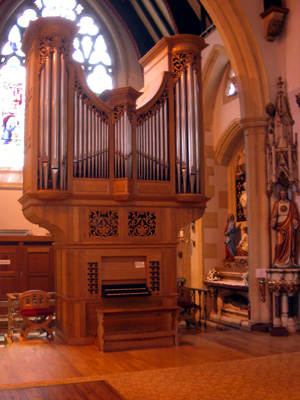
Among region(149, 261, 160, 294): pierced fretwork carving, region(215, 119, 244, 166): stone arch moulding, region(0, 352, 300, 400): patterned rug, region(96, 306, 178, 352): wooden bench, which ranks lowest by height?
region(0, 352, 300, 400): patterned rug

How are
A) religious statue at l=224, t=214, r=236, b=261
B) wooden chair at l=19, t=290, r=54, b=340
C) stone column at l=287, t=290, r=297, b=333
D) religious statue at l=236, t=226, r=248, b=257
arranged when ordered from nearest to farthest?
wooden chair at l=19, t=290, r=54, b=340 < stone column at l=287, t=290, r=297, b=333 < religious statue at l=236, t=226, r=248, b=257 < religious statue at l=224, t=214, r=236, b=261

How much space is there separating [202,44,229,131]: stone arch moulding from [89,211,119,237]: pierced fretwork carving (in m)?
5.63

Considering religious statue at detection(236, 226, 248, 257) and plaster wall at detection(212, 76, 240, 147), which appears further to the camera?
plaster wall at detection(212, 76, 240, 147)

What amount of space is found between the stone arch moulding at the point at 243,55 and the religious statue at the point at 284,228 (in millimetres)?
1628

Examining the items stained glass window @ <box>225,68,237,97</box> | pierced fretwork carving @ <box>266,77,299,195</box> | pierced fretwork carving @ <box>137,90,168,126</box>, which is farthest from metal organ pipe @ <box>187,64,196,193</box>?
stained glass window @ <box>225,68,237,97</box>

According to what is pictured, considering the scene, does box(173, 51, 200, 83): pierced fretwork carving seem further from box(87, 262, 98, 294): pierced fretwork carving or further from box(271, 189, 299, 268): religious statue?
box(87, 262, 98, 294): pierced fretwork carving

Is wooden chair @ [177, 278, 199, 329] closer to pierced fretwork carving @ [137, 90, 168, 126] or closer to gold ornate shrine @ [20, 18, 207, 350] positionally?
gold ornate shrine @ [20, 18, 207, 350]

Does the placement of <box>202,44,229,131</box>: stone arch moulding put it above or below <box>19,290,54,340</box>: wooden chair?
above

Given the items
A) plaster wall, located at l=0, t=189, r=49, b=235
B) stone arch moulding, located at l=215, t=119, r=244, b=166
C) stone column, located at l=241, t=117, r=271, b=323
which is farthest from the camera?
plaster wall, located at l=0, t=189, r=49, b=235

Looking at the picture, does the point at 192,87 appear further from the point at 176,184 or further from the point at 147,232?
the point at 147,232

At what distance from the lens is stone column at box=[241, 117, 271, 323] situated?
29.1 feet

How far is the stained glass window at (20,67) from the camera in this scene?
14.7 metres

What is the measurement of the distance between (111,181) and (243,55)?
3.36 meters

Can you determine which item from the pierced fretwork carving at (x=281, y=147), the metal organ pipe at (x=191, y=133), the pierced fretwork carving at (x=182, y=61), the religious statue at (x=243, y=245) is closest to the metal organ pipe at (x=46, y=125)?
the pierced fretwork carving at (x=182, y=61)
